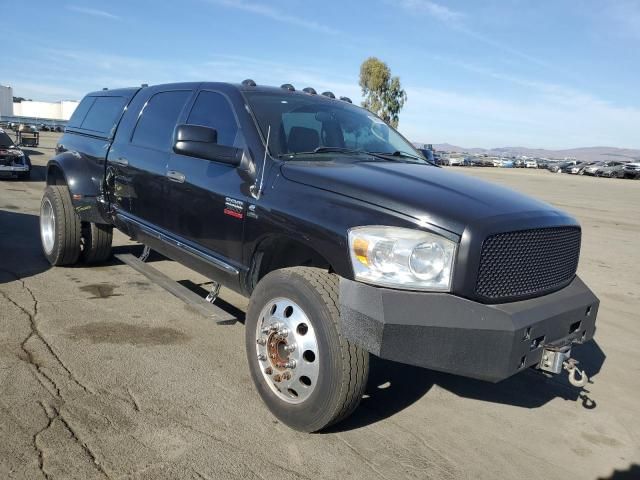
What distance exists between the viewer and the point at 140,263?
494 centimetres

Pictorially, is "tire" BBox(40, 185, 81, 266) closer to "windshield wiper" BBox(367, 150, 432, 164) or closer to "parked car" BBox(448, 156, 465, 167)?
"windshield wiper" BBox(367, 150, 432, 164)

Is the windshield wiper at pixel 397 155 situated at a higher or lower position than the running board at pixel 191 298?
higher

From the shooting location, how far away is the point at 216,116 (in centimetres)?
396

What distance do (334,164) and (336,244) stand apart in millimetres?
822

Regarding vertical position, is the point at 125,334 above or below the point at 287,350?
below

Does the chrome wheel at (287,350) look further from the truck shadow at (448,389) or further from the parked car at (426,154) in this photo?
the parked car at (426,154)

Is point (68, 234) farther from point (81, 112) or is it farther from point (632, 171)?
point (632, 171)

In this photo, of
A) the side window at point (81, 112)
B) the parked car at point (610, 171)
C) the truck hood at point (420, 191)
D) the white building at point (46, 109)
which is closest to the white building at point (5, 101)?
the white building at point (46, 109)

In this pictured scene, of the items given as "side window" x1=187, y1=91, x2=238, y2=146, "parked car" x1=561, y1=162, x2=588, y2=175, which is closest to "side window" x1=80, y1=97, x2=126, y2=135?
"side window" x1=187, y1=91, x2=238, y2=146

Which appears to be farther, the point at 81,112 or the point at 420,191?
the point at 81,112

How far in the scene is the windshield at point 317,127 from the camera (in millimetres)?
3643

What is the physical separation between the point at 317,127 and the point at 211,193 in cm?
91

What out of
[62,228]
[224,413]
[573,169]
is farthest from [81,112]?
[573,169]

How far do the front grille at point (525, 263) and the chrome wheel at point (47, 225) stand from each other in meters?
5.01
